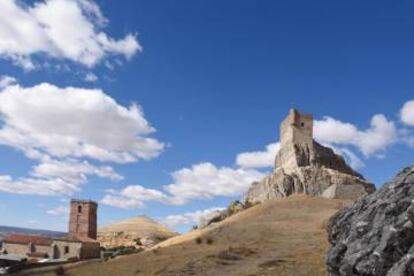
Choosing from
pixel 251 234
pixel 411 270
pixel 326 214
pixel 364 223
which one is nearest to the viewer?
pixel 411 270

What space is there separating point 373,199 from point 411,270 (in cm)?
270

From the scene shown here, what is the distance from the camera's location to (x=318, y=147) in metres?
75.6

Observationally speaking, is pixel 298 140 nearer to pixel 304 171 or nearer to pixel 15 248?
pixel 304 171

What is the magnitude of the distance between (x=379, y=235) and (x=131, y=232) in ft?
369

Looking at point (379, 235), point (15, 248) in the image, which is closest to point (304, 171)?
point (15, 248)

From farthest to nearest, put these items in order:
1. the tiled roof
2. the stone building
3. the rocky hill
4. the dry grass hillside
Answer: the rocky hill
the tiled roof
the stone building
the dry grass hillside

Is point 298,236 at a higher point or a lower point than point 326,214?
lower

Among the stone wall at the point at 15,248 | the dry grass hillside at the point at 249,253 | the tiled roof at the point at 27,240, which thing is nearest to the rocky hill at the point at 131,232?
the tiled roof at the point at 27,240

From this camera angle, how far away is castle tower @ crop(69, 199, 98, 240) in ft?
367

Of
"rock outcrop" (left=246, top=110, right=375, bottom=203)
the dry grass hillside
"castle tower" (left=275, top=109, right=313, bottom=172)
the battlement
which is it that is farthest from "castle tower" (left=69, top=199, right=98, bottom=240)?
the dry grass hillside

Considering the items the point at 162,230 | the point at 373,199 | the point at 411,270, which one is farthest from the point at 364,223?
the point at 162,230

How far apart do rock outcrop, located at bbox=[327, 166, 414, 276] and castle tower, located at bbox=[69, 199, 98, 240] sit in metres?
105

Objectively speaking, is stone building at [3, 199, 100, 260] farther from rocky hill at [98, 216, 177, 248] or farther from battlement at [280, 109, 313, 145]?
battlement at [280, 109, 313, 145]

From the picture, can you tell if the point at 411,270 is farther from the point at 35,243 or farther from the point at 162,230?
the point at 162,230
